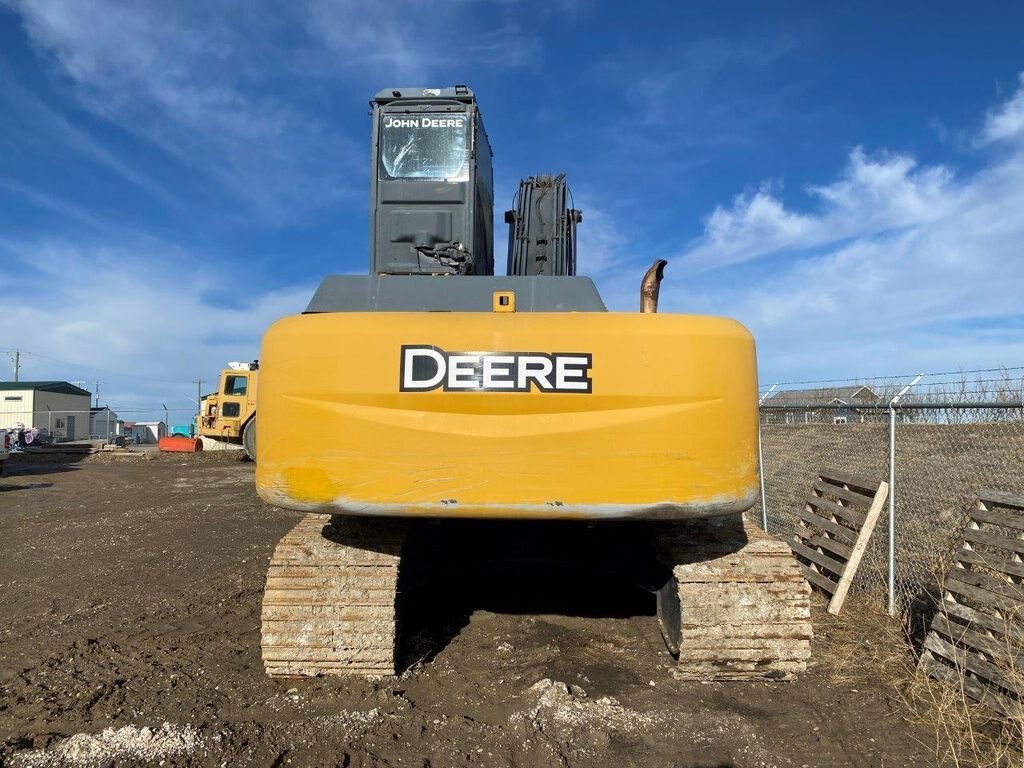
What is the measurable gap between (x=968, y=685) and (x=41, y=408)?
168 feet

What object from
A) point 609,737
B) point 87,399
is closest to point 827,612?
point 609,737

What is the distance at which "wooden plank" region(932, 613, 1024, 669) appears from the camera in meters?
3.56

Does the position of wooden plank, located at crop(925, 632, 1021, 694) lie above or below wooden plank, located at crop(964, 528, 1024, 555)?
below

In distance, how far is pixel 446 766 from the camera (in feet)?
10.2

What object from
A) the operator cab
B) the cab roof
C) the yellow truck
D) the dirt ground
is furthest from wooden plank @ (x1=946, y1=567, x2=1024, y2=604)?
the yellow truck

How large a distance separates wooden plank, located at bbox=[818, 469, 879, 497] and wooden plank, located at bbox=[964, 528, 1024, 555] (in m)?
1.35

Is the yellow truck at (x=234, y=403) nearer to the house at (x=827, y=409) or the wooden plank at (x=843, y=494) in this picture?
the house at (x=827, y=409)

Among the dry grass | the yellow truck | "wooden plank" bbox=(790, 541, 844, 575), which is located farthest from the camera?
the yellow truck

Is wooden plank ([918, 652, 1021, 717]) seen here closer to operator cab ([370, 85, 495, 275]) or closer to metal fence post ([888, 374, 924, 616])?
metal fence post ([888, 374, 924, 616])

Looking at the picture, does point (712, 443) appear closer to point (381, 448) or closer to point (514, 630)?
point (381, 448)

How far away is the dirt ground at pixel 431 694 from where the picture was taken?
3.20 m

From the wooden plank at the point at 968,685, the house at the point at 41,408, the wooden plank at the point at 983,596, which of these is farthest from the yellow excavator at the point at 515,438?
the house at the point at 41,408

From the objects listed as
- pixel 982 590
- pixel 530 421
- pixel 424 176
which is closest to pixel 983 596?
pixel 982 590

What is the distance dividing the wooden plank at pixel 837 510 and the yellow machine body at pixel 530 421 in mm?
3103
